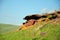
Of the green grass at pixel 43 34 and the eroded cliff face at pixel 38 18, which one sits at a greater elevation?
the eroded cliff face at pixel 38 18

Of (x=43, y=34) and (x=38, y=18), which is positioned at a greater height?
(x=38, y=18)

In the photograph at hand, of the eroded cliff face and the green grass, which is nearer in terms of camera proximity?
the green grass

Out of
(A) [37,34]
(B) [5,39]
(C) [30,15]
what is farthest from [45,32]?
(C) [30,15]

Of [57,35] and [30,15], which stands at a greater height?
[30,15]

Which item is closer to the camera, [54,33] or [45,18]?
[54,33]

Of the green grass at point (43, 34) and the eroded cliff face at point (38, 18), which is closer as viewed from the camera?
the green grass at point (43, 34)

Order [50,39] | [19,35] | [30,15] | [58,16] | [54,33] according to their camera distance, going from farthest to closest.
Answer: [30,15] → [58,16] → [19,35] → [54,33] → [50,39]

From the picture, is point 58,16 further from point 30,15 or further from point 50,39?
point 50,39

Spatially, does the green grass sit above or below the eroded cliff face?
below

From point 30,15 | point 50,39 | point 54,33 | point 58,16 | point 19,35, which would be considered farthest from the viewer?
point 30,15

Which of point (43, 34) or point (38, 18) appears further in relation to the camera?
point (38, 18)

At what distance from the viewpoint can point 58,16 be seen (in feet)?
162

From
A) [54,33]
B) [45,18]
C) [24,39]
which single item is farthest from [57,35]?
[45,18]

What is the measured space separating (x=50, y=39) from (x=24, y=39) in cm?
593
